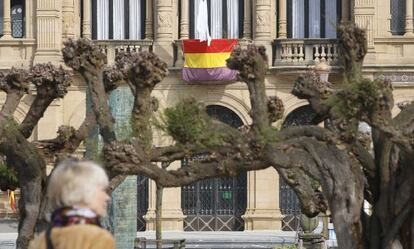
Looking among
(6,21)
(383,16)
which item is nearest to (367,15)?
(383,16)

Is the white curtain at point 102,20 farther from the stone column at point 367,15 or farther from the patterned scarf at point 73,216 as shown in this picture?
the patterned scarf at point 73,216

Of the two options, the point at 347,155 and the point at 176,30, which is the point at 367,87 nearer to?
the point at 347,155

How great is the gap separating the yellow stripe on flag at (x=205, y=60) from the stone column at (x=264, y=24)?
1501mm

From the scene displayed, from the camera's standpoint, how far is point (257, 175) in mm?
46531

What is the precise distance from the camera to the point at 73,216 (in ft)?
25.5

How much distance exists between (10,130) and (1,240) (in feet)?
66.0

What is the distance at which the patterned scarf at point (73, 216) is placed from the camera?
7754 millimetres

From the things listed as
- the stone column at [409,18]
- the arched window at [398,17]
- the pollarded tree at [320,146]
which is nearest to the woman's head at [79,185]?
the pollarded tree at [320,146]

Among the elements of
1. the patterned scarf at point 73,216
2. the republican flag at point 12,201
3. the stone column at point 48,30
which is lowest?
the patterned scarf at point 73,216

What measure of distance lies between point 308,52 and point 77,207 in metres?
39.1

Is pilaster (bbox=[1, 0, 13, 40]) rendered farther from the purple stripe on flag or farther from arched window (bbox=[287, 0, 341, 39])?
arched window (bbox=[287, 0, 341, 39])

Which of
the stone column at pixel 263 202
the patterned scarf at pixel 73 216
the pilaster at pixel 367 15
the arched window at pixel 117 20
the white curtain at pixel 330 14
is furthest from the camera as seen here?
the arched window at pixel 117 20

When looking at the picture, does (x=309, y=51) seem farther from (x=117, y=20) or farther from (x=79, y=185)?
(x=79, y=185)

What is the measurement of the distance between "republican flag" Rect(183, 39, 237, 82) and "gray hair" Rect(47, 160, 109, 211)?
3875 centimetres
